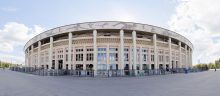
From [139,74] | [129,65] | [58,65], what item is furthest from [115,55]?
Answer: [58,65]

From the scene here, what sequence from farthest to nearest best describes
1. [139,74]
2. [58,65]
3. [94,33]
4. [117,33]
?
[58,65], [117,33], [94,33], [139,74]

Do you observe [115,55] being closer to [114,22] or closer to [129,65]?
[129,65]

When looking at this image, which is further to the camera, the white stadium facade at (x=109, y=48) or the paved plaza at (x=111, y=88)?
the white stadium facade at (x=109, y=48)

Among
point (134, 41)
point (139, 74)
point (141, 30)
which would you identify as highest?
point (141, 30)

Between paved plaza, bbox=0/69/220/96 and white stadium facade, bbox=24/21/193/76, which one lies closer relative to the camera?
paved plaza, bbox=0/69/220/96

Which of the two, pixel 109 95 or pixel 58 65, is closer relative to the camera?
pixel 109 95

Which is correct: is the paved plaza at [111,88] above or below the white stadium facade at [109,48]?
below

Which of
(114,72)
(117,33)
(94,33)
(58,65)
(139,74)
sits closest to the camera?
(114,72)

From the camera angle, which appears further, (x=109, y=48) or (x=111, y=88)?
(x=109, y=48)

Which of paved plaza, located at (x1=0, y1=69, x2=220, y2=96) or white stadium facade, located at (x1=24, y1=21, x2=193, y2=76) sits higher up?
white stadium facade, located at (x1=24, y1=21, x2=193, y2=76)

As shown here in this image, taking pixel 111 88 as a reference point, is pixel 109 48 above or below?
above

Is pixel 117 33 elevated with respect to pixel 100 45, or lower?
elevated

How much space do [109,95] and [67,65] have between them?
32676mm

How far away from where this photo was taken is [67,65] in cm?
3994
